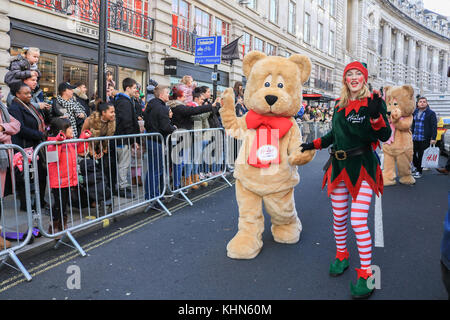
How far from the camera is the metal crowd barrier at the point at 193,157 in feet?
22.7

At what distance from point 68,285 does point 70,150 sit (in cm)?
173

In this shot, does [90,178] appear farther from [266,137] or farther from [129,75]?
[129,75]

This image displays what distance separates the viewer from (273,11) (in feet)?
92.9

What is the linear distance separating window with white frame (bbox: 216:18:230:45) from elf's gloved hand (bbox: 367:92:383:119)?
18.8m

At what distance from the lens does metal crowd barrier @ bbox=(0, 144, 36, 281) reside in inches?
154

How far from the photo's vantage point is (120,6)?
47.0 feet

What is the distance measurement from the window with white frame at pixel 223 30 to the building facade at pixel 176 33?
5cm

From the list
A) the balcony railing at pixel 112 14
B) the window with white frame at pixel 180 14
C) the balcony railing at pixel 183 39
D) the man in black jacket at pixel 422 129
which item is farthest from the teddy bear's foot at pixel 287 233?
the window with white frame at pixel 180 14

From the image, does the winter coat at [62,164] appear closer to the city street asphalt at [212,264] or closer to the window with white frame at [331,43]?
the city street asphalt at [212,264]
